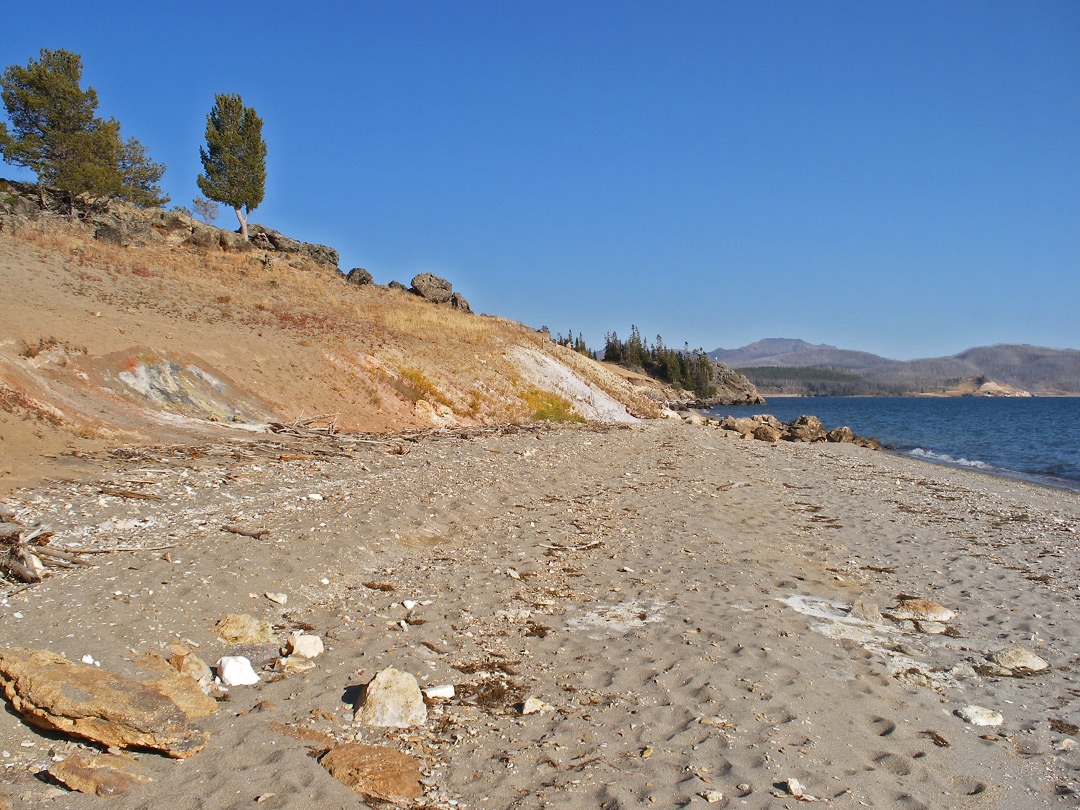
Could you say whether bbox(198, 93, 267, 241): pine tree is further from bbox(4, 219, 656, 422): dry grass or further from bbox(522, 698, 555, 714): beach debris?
bbox(522, 698, 555, 714): beach debris

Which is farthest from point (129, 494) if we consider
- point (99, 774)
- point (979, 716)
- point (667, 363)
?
point (667, 363)

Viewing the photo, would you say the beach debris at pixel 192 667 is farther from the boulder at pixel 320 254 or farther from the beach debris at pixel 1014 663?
the boulder at pixel 320 254

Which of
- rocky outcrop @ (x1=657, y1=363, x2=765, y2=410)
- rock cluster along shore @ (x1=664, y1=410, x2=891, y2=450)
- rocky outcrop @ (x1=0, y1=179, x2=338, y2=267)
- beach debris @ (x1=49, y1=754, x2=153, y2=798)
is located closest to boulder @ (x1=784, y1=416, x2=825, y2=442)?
rock cluster along shore @ (x1=664, y1=410, x2=891, y2=450)

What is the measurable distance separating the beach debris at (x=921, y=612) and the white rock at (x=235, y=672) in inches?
282

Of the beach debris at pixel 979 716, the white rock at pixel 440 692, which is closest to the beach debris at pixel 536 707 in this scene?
the white rock at pixel 440 692

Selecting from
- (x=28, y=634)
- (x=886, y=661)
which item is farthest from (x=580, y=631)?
(x=28, y=634)

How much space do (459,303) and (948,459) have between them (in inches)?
1362

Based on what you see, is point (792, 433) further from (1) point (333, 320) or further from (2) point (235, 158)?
(2) point (235, 158)

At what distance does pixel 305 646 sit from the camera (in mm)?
5688

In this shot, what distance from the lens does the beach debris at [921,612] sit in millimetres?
7504

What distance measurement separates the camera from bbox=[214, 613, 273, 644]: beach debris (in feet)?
19.2

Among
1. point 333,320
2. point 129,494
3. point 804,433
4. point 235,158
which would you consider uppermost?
point 235,158

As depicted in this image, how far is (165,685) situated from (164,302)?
2291 cm

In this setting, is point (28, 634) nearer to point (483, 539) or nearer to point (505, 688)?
point (505, 688)
